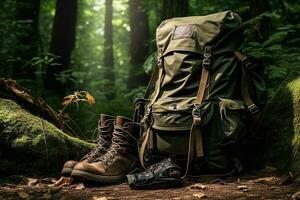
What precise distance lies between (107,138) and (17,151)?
2.51ft

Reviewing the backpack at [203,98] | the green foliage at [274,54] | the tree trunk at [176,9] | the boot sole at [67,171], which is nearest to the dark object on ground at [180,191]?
the boot sole at [67,171]

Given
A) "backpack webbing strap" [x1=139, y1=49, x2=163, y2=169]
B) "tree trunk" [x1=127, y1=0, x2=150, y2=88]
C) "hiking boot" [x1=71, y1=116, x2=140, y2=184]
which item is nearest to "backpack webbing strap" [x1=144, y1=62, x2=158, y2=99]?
"backpack webbing strap" [x1=139, y1=49, x2=163, y2=169]

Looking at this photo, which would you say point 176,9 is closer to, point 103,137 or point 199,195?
point 103,137

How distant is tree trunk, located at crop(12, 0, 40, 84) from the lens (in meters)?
7.80

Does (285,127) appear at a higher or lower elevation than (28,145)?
higher

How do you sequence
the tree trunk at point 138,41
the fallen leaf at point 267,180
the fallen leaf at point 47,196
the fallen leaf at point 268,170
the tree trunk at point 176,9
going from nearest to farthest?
the fallen leaf at point 47,196, the fallen leaf at point 267,180, the fallen leaf at point 268,170, the tree trunk at point 176,9, the tree trunk at point 138,41

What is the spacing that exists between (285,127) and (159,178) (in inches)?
43.4

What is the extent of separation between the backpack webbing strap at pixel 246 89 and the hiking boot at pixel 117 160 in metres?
0.91

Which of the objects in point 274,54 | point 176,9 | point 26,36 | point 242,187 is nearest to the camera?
point 242,187

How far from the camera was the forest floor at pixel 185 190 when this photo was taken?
2473mm

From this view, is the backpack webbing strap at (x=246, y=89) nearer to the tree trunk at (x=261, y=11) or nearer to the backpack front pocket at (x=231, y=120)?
the backpack front pocket at (x=231, y=120)

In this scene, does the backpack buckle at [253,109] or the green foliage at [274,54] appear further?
the green foliage at [274,54]

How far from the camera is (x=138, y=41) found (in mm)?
11594

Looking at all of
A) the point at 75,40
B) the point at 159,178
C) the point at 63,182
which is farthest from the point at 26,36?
the point at 159,178
